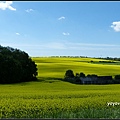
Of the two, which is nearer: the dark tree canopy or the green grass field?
the green grass field

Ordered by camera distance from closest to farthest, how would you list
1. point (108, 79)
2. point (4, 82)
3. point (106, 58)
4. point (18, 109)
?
1. point (18, 109)
2. point (4, 82)
3. point (108, 79)
4. point (106, 58)

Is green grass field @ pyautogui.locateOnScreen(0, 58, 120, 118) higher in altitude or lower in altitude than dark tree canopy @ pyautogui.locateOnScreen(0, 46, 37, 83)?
lower

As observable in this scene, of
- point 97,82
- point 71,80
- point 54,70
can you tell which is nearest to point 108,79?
point 97,82

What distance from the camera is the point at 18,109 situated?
16812 millimetres

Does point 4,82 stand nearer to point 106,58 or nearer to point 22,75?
point 22,75

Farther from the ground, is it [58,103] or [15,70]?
[15,70]

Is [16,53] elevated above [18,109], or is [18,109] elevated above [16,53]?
[16,53]

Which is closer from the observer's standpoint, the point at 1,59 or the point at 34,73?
the point at 1,59

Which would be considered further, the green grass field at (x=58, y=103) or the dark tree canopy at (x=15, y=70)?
the dark tree canopy at (x=15, y=70)

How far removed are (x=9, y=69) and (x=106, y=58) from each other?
369 ft

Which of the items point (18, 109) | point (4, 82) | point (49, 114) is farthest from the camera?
point (4, 82)

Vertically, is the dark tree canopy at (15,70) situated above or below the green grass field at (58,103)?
above

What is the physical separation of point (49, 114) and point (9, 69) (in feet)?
158

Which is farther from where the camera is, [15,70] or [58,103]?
[15,70]
